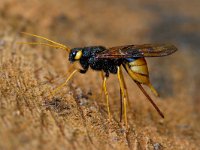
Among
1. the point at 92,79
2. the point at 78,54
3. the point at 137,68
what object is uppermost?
the point at 78,54

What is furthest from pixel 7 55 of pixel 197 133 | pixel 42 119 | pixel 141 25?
pixel 141 25

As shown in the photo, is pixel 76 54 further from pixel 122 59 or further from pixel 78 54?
pixel 122 59

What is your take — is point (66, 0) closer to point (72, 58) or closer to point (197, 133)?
point (72, 58)

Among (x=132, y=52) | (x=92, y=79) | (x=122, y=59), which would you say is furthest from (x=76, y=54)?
(x=92, y=79)

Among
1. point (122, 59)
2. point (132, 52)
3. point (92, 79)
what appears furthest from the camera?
point (92, 79)

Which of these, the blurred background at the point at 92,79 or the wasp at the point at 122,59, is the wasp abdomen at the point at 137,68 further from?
the blurred background at the point at 92,79

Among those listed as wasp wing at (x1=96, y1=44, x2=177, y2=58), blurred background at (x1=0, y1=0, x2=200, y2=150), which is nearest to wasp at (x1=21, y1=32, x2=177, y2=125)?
wasp wing at (x1=96, y1=44, x2=177, y2=58)

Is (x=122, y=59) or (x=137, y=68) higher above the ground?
(x=122, y=59)

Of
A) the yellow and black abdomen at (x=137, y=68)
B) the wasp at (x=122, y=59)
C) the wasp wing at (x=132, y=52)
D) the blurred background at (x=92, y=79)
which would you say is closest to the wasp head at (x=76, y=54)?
the wasp at (x=122, y=59)

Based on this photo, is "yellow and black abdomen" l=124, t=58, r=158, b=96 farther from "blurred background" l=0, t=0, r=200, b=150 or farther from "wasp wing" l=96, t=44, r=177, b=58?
"blurred background" l=0, t=0, r=200, b=150
